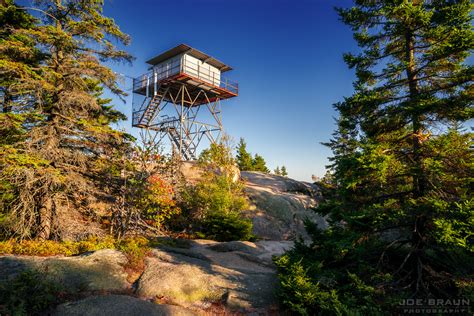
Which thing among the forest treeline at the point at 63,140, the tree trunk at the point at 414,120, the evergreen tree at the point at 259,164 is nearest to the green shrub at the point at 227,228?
the forest treeline at the point at 63,140

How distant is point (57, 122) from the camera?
43.0ft

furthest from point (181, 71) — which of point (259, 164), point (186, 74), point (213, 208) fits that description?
point (259, 164)

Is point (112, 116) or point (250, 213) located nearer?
point (112, 116)

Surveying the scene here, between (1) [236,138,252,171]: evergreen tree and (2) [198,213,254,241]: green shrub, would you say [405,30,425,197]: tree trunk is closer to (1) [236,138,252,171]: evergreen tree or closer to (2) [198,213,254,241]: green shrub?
(2) [198,213,254,241]: green shrub

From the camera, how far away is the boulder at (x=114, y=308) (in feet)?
23.1

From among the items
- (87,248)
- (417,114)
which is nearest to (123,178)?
(87,248)

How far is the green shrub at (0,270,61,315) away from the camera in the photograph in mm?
6570

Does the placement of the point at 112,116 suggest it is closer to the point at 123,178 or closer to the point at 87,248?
the point at 123,178

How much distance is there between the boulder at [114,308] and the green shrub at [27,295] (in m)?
A: 0.40

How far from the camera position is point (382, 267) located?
7.84 m

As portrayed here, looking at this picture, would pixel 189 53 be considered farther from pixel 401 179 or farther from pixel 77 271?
pixel 401 179

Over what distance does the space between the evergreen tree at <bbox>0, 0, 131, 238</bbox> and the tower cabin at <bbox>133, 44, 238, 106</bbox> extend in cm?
1057

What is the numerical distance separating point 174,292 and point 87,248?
568 cm

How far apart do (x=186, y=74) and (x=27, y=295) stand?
66.3 ft
